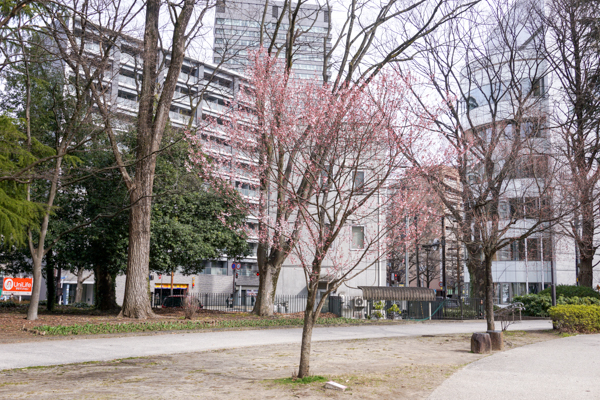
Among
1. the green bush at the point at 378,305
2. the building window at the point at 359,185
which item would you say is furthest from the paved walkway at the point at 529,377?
the green bush at the point at 378,305

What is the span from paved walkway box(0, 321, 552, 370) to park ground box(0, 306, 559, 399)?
24.4 inches

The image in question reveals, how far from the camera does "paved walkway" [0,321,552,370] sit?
10.3 metres

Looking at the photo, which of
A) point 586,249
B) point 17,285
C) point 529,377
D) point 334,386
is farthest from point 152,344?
point 586,249

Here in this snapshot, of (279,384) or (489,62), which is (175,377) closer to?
(279,384)

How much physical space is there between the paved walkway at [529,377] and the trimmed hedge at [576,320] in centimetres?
591

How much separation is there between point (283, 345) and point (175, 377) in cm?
519

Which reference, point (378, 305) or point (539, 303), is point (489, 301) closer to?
point (378, 305)

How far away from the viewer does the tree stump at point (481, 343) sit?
11.9 metres

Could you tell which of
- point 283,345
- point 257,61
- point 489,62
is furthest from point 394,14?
point 283,345

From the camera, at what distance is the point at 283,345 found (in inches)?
515

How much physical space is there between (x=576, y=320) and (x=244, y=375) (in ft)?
46.6

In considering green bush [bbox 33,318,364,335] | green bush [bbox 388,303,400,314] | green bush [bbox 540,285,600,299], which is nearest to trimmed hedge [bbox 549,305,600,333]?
green bush [bbox 388,303,400,314]

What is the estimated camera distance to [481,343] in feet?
38.9

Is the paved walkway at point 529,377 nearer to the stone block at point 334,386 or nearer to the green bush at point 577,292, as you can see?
the stone block at point 334,386
